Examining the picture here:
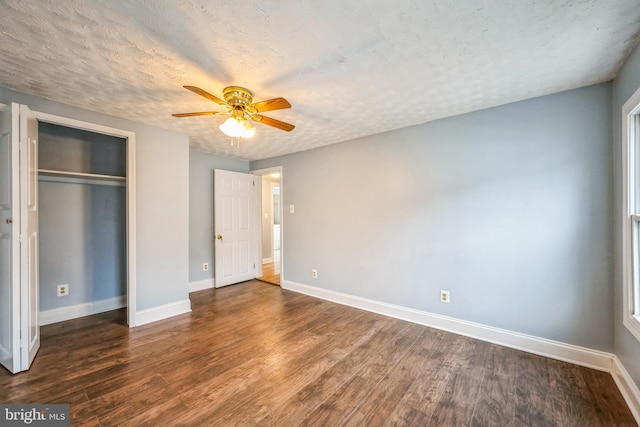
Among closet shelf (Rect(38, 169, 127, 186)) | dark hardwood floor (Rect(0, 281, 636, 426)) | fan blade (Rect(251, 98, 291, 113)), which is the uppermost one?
fan blade (Rect(251, 98, 291, 113))

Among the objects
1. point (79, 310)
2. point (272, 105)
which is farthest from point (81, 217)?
point (272, 105)

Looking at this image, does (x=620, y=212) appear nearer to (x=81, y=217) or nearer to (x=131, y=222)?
(x=131, y=222)

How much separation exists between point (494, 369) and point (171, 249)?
11.9 ft

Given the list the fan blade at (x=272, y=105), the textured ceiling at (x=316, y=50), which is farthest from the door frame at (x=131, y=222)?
the fan blade at (x=272, y=105)

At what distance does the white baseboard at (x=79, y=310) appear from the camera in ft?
9.57

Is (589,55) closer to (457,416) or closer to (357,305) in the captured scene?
(457,416)

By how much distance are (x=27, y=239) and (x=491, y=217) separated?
4114 mm

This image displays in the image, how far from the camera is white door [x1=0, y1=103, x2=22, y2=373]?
6.39ft

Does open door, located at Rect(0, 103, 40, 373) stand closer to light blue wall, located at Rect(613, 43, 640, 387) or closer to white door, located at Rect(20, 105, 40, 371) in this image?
white door, located at Rect(20, 105, 40, 371)

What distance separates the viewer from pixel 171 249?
3221 millimetres

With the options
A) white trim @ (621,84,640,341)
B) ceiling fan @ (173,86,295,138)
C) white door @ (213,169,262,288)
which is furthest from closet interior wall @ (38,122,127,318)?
white trim @ (621,84,640,341)

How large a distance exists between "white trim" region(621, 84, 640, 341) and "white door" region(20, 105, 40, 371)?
441cm

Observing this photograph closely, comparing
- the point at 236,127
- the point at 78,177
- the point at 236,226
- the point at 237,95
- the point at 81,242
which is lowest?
the point at 81,242

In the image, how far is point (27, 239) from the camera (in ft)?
6.68
